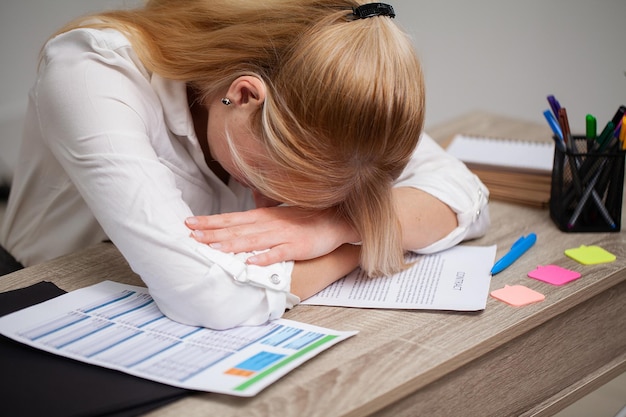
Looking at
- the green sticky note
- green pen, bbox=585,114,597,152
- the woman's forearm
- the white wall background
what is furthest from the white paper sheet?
the white wall background

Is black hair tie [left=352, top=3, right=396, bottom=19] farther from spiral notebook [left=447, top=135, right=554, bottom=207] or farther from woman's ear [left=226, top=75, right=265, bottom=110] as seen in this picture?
spiral notebook [left=447, top=135, right=554, bottom=207]

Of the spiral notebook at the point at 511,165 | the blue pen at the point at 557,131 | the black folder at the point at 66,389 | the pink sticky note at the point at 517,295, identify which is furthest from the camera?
the spiral notebook at the point at 511,165

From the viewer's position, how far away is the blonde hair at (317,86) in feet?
3.00

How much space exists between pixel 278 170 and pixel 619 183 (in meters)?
0.56

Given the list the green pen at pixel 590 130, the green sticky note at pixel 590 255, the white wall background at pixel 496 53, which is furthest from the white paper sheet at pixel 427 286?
the white wall background at pixel 496 53

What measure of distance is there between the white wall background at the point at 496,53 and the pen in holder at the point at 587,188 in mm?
1138

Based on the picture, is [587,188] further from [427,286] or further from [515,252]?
[427,286]

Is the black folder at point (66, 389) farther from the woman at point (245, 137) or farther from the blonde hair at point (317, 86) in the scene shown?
the blonde hair at point (317, 86)

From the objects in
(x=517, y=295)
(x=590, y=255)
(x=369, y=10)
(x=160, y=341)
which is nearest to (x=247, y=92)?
(x=369, y=10)

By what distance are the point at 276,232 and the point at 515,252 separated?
0.37 metres

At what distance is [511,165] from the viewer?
1.43 m

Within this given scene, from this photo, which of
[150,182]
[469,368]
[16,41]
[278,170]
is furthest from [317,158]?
[16,41]

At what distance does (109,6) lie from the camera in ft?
4.06

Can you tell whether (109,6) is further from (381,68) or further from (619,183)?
(619,183)
